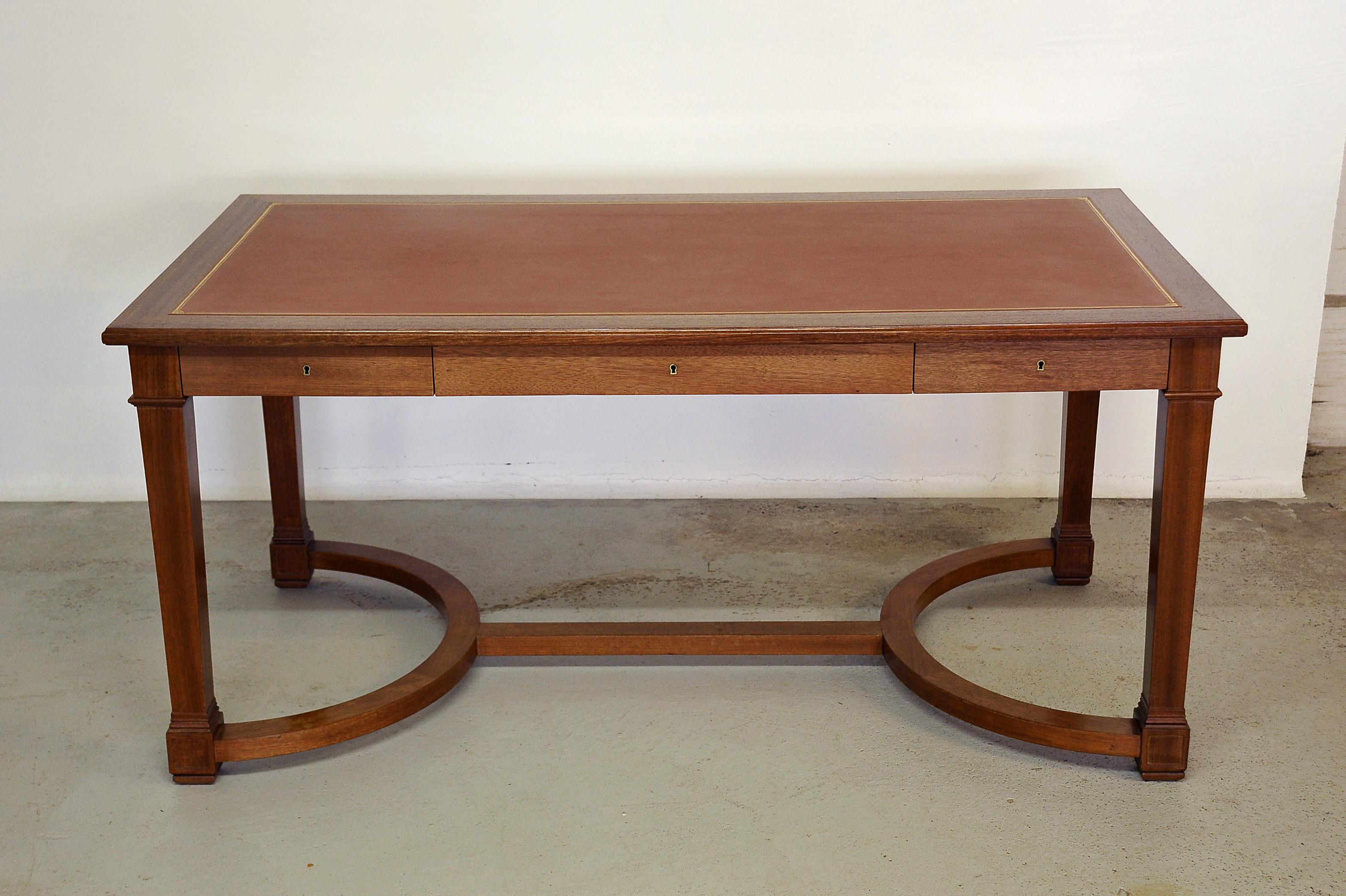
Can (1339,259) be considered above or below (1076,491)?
above

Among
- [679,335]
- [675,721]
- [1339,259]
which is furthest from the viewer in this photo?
[1339,259]

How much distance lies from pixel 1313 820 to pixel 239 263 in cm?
244

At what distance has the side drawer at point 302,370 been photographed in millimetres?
2615

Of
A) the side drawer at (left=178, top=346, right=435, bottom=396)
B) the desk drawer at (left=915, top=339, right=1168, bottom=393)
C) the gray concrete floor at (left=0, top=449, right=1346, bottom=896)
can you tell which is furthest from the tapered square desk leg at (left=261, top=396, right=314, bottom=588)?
the desk drawer at (left=915, top=339, right=1168, bottom=393)

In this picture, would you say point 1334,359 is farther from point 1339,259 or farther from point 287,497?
point 287,497

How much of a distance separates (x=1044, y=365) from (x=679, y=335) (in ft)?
2.28

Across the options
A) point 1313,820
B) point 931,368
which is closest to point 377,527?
point 931,368

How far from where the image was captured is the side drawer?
2615mm

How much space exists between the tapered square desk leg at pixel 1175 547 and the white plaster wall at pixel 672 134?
4.37ft

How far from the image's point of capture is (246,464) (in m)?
4.17

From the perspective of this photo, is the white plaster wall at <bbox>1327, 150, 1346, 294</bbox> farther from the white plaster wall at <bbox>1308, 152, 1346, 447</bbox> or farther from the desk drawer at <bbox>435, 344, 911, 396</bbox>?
the desk drawer at <bbox>435, 344, 911, 396</bbox>

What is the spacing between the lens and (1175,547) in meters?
2.75

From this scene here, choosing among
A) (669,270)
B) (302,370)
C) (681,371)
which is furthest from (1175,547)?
(302,370)

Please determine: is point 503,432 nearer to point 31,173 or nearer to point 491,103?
point 491,103
